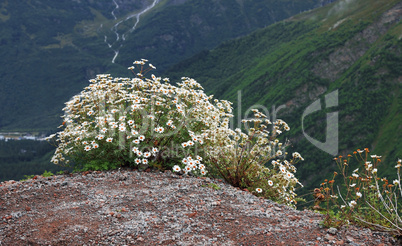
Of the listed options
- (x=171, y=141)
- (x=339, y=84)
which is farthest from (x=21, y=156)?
(x=171, y=141)

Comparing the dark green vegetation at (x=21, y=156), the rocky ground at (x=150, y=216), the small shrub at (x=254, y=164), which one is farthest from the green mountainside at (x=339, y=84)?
the rocky ground at (x=150, y=216)

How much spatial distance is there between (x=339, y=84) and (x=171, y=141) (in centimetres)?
14529

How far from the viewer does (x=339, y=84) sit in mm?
139500

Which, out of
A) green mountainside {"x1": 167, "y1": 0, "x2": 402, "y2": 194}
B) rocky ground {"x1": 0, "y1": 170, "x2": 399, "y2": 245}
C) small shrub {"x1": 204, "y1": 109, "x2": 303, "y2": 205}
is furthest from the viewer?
green mountainside {"x1": 167, "y1": 0, "x2": 402, "y2": 194}

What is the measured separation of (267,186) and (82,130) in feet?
12.4

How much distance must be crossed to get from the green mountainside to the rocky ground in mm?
86900

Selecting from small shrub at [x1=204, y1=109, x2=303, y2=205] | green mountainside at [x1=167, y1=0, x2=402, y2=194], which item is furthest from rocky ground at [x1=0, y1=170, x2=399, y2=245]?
green mountainside at [x1=167, y1=0, x2=402, y2=194]

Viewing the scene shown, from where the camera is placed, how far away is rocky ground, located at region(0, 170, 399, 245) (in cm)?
423

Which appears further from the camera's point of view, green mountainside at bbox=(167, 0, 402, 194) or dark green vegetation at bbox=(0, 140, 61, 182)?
dark green vegetation at bbox=(0, 140, 61, 182)

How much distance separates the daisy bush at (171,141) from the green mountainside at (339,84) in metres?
85.5

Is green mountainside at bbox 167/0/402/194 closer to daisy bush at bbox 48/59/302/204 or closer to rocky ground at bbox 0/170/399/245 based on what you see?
daisy bush at bbox 48/59/302/204

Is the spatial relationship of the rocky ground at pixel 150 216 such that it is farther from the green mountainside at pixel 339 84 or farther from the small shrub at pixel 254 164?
the green mountainside at pixel 339 84

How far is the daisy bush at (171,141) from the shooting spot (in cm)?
651

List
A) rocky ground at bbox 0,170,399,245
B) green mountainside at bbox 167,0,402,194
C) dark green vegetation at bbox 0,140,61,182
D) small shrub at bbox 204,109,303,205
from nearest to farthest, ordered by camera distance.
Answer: rocky ground at bbox 0,170,399,245 → small shrub at bbox 204,109,303,205 → green mountainside at bbox 167,0,402,194 → dark green vegetation at bbox 0,140,61,182
